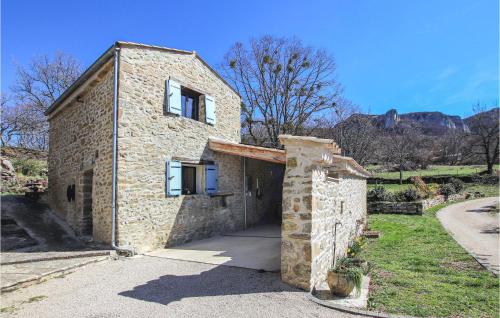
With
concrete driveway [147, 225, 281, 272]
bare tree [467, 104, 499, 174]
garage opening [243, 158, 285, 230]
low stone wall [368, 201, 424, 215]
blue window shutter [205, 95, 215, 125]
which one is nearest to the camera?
concrete driveway [147, 225, 281, 272]

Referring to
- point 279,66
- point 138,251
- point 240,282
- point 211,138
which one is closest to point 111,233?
point 138,251

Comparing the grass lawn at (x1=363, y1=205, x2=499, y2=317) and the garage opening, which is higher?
the garage opening

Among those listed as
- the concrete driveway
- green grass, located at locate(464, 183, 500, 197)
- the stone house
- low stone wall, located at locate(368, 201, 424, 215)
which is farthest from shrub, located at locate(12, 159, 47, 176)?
green grass, located at locate(464, 183, 500, 197)

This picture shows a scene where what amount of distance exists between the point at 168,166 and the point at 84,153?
2.76 m

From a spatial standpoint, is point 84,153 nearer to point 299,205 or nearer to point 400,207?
point 299,205

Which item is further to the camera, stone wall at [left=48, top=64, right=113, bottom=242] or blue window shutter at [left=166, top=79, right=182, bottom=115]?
blue window shutter at [left=166, top=79, right=182, bottom=115]

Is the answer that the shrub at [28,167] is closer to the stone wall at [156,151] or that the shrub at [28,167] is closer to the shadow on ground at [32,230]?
the shadow on ground at [32,230]

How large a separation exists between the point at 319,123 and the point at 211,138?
40.3 feet

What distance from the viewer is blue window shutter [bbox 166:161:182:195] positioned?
797cm

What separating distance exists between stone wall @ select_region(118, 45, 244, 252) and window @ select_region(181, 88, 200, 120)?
0.31 meters

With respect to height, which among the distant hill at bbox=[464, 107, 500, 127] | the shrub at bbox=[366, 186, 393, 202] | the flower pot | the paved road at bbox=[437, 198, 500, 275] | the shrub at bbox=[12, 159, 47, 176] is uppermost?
the distant hill at bbox=[464, 107, 500, 127]

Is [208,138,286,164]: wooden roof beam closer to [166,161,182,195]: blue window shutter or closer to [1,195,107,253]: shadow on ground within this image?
[166,161,182,195]: blue window shutter

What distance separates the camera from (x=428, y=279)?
552cm

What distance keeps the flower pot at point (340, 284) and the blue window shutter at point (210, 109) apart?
21.9 ft
